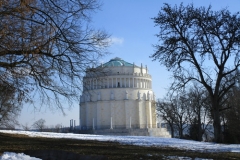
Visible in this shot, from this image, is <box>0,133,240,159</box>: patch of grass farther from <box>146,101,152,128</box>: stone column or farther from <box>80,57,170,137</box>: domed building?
<box>146,101,152,128</box>: stone column

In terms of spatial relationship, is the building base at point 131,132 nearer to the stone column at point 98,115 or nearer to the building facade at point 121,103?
the building facade at point 121,103

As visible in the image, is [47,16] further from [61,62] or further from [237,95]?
[237,95]

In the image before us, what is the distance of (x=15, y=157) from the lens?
24.6ft

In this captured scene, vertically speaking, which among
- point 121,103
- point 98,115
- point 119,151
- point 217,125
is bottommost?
point 119,151

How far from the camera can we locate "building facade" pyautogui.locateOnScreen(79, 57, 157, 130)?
84.2 m

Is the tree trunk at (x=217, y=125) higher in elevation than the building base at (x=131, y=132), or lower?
higher

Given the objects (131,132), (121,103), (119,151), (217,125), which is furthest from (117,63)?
(119,151)

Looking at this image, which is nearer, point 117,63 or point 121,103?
point 121,103

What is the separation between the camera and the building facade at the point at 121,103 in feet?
276

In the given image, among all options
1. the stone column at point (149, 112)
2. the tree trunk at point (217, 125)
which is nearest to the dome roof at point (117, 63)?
the stone column at point (149, 112)

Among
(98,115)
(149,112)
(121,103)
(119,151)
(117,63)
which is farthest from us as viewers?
(117,63)

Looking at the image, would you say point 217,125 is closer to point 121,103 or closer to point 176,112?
point 176,112

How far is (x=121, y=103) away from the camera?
85.3 metres

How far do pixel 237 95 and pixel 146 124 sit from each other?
5510 cm
